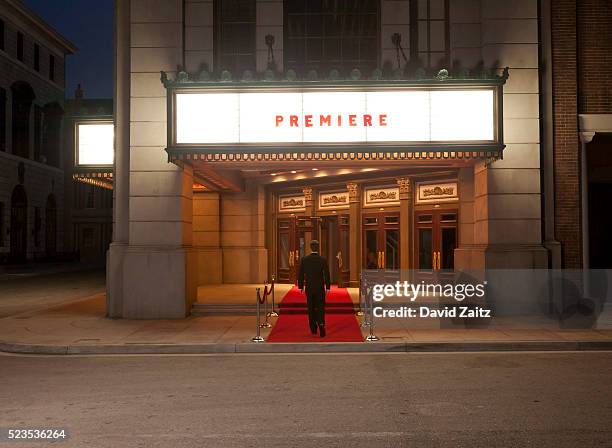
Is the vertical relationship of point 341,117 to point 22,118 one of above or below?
below

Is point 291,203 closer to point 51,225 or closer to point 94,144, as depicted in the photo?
point 94,144

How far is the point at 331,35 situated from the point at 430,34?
345 cm

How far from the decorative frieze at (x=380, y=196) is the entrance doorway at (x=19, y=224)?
39.0m

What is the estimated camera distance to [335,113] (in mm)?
14844

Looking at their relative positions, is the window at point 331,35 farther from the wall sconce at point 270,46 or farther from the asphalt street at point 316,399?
the asphalt street at point 316,399

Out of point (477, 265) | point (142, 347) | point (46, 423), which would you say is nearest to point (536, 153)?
A: point (477, 265)

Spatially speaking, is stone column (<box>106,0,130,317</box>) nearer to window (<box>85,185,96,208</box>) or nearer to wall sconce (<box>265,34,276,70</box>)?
wall sconce (<box>265,34,276,70</box>)

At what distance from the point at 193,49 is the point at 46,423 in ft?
40.4

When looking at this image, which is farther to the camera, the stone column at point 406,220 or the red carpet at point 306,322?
the stone column at point 406,220

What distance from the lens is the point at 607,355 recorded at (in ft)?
36.2

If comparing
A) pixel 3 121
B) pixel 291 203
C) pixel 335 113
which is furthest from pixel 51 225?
pixel 335 113

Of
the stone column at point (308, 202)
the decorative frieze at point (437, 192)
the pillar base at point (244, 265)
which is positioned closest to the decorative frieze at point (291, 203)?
the stone column at point (308, 202)

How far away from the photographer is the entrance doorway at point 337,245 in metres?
22.2

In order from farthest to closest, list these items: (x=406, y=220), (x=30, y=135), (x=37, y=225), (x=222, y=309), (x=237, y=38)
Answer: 1. (x=37, y=225)
2. (x=30, y=135)
3. (x=406, y=220)
4. (x=237, y=38)
5. (x=222, y=309)
